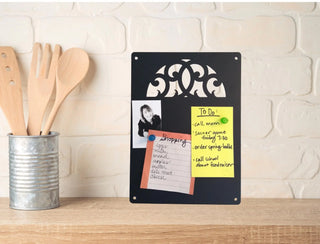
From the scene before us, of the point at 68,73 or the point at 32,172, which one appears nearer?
the point at 32,172

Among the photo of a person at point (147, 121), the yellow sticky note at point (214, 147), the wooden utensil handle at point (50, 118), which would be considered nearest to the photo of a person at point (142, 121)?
the photo of a person at point (147, 121)

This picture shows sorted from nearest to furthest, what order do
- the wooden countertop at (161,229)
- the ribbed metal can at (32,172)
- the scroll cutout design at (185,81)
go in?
1. the wooden countertop at (161,229)
2. the ribbed metal can at (32,172)
3. the scroll cutout design at (185,81)

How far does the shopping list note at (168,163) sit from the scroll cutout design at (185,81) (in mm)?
120

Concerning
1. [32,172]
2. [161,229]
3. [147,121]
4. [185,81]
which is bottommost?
[161,229]

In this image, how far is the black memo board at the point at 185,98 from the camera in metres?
1.23

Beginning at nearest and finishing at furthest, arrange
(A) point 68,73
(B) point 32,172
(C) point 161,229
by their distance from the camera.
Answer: (C) point 161,229 < (B) point 32,172 < (A) point 68,73

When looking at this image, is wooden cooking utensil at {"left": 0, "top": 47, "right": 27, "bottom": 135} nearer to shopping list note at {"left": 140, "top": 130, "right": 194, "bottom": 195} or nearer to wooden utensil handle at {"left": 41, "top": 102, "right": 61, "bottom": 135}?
wooden utensil handle at {"left": 41, "top": 102, "right": 61, "bottom": 135}

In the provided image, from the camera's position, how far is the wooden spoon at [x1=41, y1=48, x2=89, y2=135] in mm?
1237

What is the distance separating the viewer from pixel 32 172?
3.80 ft

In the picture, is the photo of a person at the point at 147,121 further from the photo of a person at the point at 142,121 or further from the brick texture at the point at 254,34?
the brick texture at the point at 254,34

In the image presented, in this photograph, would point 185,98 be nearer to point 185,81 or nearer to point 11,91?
point 185,81

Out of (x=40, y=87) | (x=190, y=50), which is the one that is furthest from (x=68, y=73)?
(x=190, y=50)

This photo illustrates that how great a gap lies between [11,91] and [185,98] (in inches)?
18.7

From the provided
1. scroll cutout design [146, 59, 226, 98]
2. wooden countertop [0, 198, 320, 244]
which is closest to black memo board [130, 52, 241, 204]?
scroll cutout design [146, 59, 226, 98]
